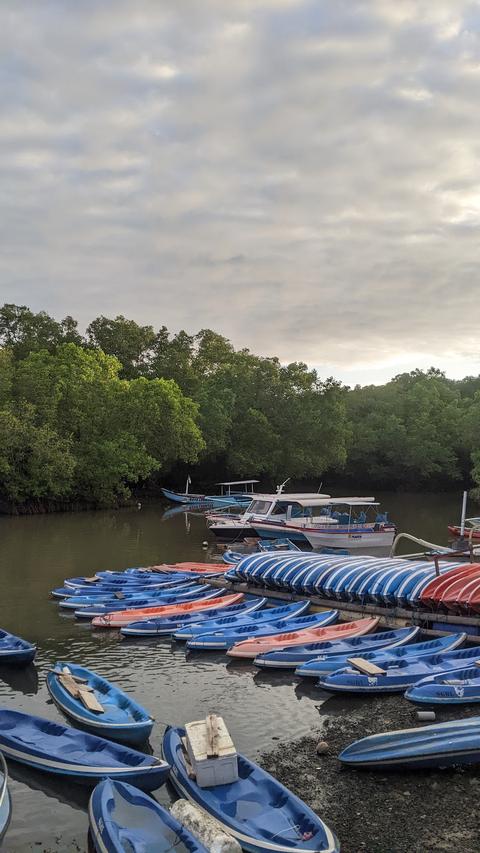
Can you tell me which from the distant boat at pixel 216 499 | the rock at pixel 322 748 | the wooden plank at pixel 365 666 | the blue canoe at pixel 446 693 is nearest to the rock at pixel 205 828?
the rock at pixel 322 748

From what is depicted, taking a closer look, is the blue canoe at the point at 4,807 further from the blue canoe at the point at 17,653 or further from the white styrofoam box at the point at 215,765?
the blue canoe at the point at 17,653

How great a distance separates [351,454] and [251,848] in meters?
78.4

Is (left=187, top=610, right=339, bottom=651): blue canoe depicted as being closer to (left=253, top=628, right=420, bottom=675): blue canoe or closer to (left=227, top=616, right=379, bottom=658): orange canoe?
(left=227, top=616, right=379, bottom=658): orange canoe

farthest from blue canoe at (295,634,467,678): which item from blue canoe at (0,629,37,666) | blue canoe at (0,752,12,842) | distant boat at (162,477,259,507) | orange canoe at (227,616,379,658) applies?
distant boat at (162,477,259,507)

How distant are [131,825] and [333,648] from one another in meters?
9.47

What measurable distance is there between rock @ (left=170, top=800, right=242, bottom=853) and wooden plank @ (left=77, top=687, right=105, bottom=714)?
4343 millimetres

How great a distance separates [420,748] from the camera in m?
11.5

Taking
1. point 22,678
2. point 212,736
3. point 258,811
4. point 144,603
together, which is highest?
point 212,736

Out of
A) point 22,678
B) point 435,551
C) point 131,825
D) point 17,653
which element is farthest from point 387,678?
point 435,551

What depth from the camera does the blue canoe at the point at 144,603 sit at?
23.0 meters

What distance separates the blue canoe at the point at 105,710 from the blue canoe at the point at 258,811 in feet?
5.90

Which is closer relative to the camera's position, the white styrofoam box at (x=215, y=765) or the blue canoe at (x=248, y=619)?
the white styrofoam box at (x=215, y=765)

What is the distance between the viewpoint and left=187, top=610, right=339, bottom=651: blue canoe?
62.7 feet

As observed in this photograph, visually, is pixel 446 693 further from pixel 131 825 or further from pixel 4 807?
pixel 4 807
